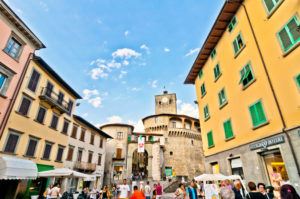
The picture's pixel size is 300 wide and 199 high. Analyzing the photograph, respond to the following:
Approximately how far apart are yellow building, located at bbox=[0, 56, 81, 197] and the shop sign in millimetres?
17197

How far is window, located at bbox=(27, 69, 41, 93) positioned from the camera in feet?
49.6

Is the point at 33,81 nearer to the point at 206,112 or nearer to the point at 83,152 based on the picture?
the point at 83,152

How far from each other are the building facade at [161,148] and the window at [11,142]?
2143 centimetres

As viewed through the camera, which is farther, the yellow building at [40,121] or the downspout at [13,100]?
the yellow building at [40,121]

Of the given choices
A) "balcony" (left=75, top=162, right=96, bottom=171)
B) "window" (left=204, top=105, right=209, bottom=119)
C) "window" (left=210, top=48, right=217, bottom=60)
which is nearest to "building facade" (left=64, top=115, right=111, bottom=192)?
"balcony" (left=75, top=162, right=96, bottom=171)

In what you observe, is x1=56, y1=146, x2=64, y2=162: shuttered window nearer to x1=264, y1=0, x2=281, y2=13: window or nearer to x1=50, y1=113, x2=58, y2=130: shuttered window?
x1=50, y1=113, x2=58, y2=130: shuttered window

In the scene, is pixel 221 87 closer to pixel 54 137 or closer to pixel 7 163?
pixel 7 163

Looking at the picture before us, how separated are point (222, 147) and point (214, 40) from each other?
31.5 ft

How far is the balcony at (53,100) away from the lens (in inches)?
645

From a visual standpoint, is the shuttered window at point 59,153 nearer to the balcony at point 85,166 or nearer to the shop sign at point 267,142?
the balcony at point 85,166

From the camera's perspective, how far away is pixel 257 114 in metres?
10.0

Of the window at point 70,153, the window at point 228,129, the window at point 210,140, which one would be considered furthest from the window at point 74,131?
the window at point 228,129

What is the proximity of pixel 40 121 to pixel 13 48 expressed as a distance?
686 centimetres

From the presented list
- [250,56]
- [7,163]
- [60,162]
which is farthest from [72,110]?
[250,56]
